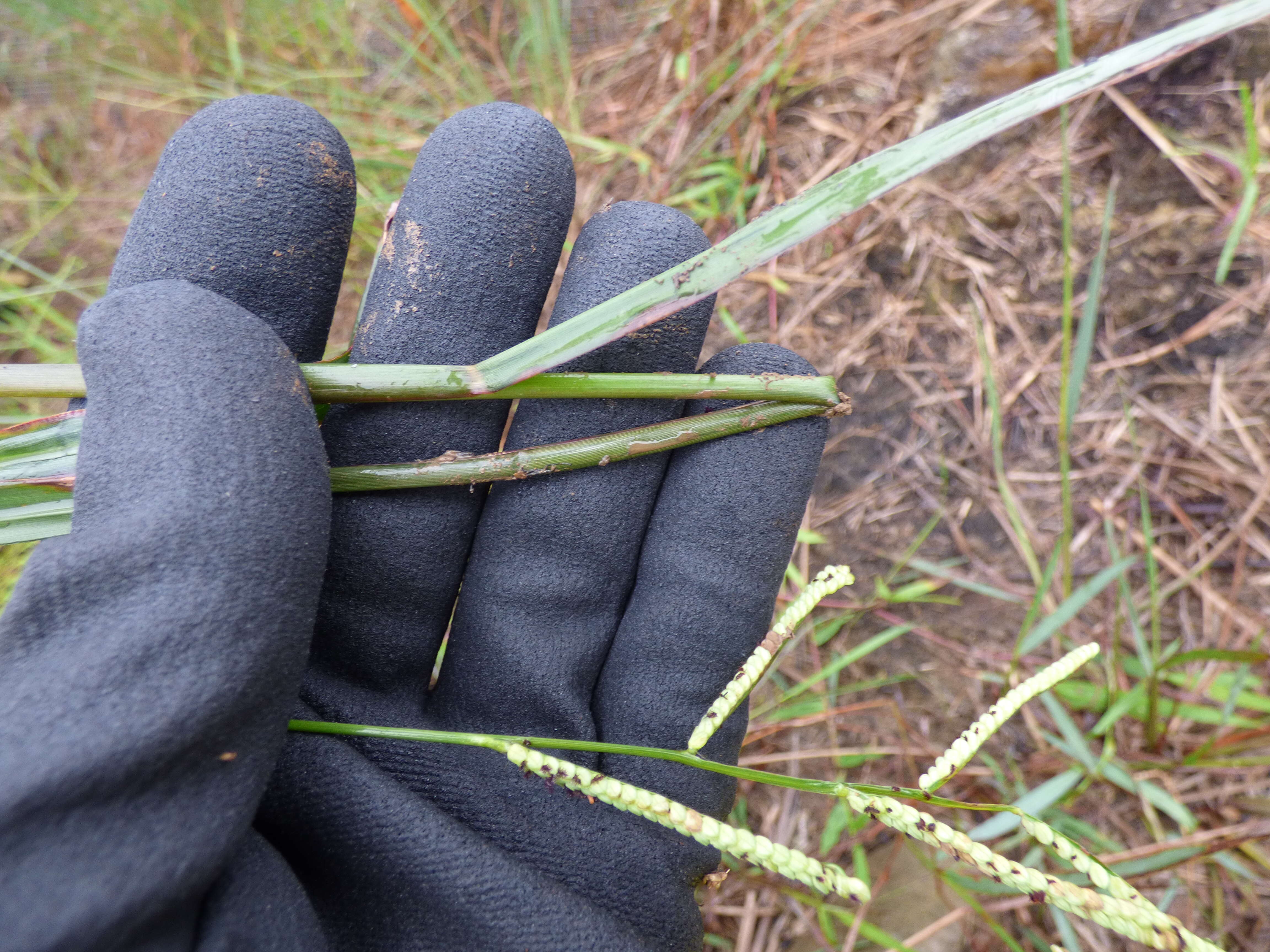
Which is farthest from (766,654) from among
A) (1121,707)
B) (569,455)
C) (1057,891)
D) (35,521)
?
(1121,707)

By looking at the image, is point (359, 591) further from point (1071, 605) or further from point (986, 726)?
point (1071, 605)

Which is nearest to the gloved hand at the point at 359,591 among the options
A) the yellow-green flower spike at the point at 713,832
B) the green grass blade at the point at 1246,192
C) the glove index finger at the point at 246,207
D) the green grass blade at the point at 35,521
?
the glove index finger at the point at 246,207

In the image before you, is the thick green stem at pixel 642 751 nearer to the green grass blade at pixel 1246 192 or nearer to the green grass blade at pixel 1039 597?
the green grass blade at pixel 1039 597

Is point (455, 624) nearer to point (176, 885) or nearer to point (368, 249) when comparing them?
point (176, 885)

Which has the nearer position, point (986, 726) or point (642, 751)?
point (986, 726)

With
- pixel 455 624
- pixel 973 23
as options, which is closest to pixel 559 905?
pixel 455 624

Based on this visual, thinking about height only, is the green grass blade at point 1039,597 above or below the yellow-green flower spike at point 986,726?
below
